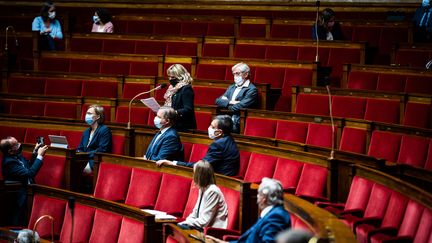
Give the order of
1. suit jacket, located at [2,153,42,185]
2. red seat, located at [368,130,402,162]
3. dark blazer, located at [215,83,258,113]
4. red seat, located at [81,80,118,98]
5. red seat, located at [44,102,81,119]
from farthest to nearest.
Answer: red seat, located at [81,80,118,98], red seat, located at [44,102,81,119], dark blazer, located at [215,83,258,113], suit jacket, located at [2,153,42,185], red seat, located at [368,130,402,162]

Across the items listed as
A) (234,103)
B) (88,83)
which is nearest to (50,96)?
(88,83)

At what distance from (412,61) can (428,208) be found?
1.71 meters

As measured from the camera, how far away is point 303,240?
3.39 feet

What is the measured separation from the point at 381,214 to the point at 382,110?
3.08ft

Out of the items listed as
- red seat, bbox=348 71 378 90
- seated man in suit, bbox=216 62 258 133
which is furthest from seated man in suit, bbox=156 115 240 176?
red seat, bbox=348 71 378 90

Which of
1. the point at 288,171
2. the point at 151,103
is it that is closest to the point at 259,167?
the point at 288,171

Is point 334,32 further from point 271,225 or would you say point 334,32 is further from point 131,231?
point 271,225

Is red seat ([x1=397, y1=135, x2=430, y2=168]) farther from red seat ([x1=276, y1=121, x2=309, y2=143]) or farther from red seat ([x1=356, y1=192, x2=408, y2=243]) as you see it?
red seat ([x1=356, y1=192, x2=408, y2=243])

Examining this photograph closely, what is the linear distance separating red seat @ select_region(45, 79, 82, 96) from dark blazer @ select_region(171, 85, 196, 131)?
0.88 m

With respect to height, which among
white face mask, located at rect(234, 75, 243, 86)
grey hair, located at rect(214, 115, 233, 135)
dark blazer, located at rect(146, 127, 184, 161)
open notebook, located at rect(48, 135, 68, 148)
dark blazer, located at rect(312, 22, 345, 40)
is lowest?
open notebook, located at rect(48, 135, 68, 148)

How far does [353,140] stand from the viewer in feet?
8.71

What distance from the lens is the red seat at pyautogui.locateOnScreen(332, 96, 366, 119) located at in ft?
9.47

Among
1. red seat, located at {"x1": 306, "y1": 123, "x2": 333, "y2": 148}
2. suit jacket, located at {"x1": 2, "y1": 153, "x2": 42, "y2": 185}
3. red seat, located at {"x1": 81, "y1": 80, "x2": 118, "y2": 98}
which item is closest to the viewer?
suit jacket, located at {"x1": 2, "y1": 153, "x2": 42, "y2": 185}

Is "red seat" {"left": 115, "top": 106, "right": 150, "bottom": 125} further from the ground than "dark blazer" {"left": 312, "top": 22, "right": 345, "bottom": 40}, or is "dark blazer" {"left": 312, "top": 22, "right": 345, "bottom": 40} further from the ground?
"dark blazer" {"left": 312, "top": 22, "right": 345, "bottom": 40}
